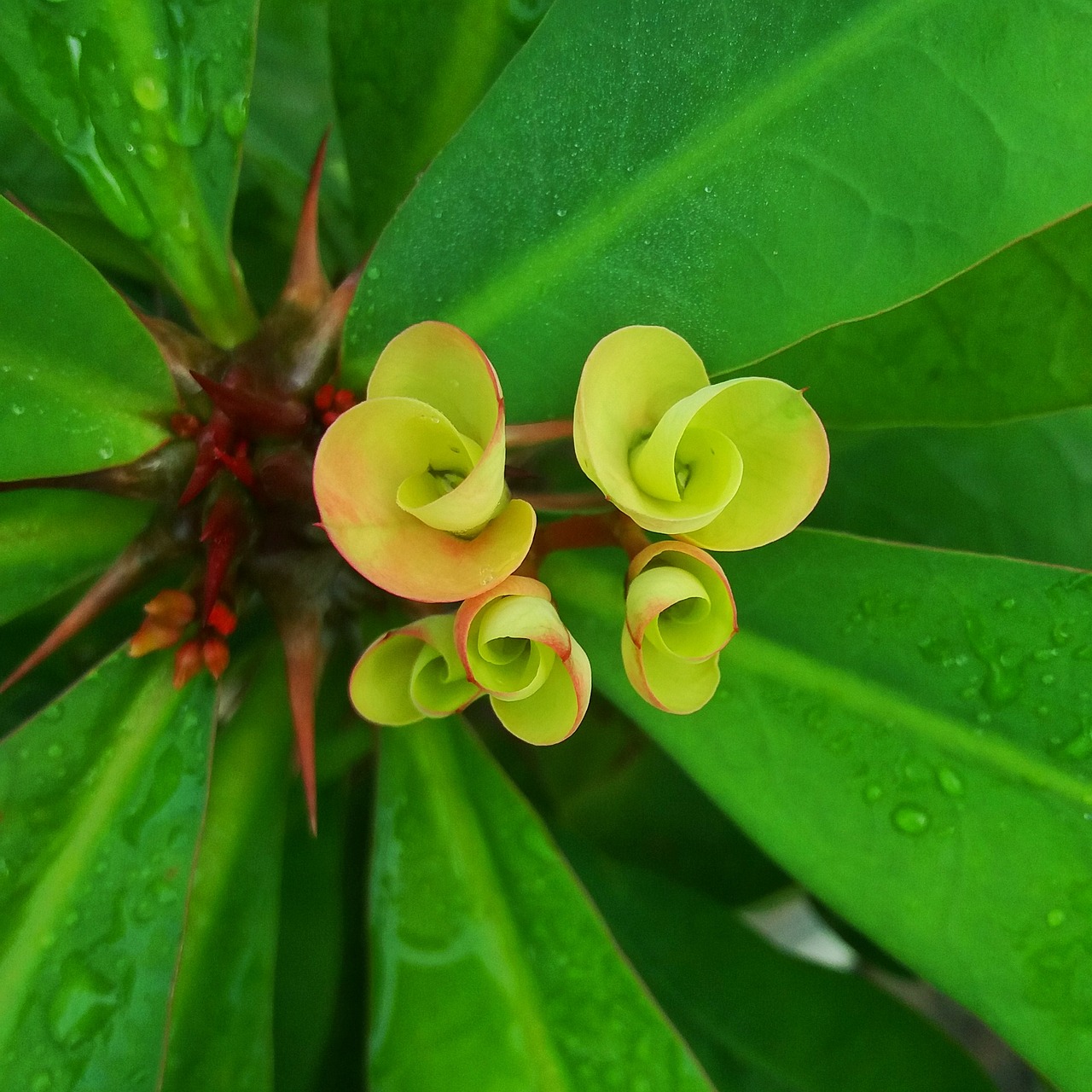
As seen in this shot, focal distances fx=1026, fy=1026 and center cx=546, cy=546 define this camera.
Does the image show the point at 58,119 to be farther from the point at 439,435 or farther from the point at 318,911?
the point at 318,911

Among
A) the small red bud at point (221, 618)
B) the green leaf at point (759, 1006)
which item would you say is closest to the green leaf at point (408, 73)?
the small red bud at point (221, 618)

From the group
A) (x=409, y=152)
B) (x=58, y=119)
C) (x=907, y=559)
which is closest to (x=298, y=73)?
(x=409, y=152)

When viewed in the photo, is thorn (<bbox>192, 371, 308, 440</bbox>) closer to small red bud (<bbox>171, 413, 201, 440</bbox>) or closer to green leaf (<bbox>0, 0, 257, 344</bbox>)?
small red bud (<bbox>171, 413, 201, 440</bbox>)

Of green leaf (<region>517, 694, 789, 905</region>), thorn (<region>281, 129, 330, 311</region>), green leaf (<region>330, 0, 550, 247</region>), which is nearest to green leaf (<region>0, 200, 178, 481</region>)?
thorn (<region>281, 129, 330, 311</region>)

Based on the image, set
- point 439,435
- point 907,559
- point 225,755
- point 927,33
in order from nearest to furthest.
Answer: point 439,435, point 927,33, point 907,559, point 225,755

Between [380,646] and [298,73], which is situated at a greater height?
[298,73]
